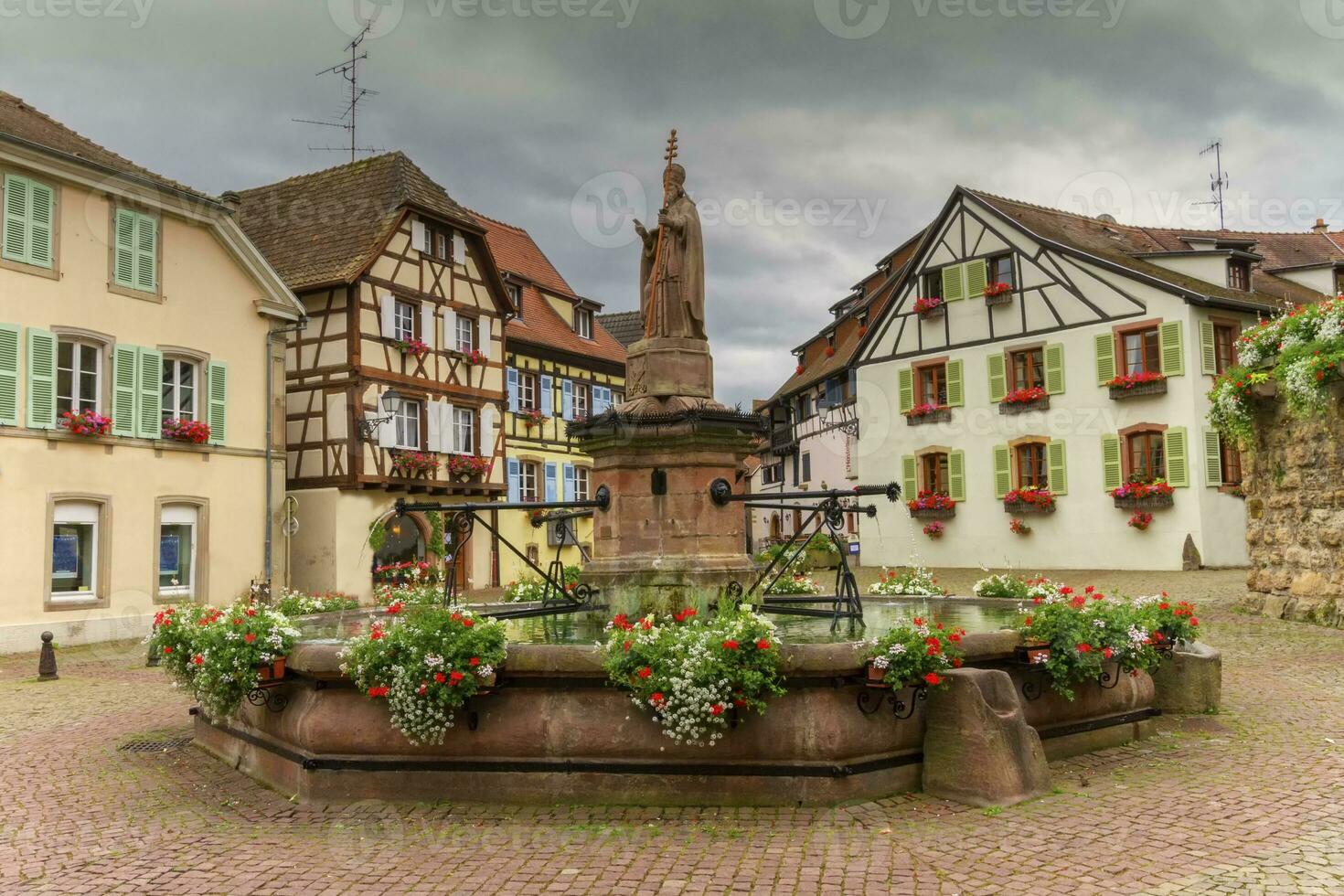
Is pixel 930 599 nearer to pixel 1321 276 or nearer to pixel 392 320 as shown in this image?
pixel 392 320

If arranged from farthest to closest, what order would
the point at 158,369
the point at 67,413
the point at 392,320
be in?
the point at 392,320
the point at 158,369
the point at 67,413

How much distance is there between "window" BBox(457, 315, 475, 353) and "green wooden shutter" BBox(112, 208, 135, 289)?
9070mm

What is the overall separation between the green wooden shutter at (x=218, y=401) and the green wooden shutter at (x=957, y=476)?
19.5 metres

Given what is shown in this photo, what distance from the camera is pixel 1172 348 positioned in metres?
25.9

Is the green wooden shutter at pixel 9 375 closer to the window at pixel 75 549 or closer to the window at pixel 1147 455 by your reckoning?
the window at pixel 75 549

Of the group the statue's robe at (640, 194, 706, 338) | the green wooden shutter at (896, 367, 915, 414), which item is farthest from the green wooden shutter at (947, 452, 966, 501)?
the statue's robe at (640, 194, 706, 338)

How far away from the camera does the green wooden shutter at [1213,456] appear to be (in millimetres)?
25359

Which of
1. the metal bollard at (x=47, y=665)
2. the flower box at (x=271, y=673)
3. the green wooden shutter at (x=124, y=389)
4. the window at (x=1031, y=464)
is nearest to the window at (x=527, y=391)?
the green wooden shutter at (x=124, y=389)

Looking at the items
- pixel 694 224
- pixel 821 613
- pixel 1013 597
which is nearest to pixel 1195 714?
pixel 1013 597

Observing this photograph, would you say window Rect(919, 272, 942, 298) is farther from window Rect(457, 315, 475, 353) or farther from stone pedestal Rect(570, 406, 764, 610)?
stone pedestal Rect(570, 406, 764, 610)

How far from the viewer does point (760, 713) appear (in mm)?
5840

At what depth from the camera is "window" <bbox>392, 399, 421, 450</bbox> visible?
82.0ft

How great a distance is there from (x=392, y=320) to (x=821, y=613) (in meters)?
19.3

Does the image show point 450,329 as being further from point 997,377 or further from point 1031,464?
point 1031,464
